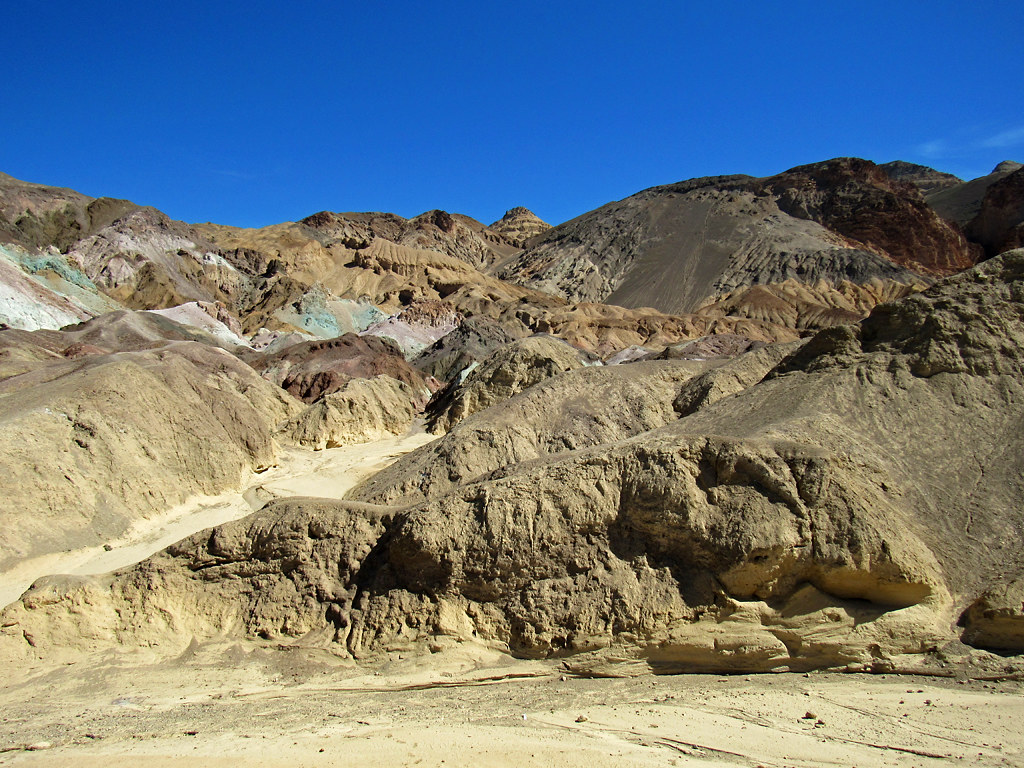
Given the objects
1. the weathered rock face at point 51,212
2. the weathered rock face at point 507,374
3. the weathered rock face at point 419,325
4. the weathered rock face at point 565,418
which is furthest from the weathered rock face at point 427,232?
the weathered rock face at point 565,418

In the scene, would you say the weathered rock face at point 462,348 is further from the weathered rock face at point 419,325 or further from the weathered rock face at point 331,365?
the weathered rock face at point 419,325

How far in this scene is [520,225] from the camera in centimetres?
12662

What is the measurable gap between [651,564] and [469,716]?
2.72 metres

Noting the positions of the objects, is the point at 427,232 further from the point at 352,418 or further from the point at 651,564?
the point at 651,564

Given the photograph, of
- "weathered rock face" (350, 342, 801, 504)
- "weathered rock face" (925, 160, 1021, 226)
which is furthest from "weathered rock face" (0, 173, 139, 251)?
"weathered rock face" (925, 160, 1021, 226)

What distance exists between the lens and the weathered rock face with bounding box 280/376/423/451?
23.5 metres

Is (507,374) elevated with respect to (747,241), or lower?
lower

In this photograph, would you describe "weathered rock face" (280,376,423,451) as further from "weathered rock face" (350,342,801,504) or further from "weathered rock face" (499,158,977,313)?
"weathered rock face" (499,158,977,313)

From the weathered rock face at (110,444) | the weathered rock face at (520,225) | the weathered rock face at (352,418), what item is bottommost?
the weathered rock face at (110,444)

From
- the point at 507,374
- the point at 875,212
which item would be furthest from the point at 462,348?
the point at 875,212

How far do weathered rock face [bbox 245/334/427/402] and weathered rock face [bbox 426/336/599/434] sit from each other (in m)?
7.55

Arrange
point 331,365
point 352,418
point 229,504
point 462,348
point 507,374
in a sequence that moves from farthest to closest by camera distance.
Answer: point 462,348
point 331,365
point 352,418
point 507,374
point 229,504

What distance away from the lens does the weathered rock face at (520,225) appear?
12169 centimetres

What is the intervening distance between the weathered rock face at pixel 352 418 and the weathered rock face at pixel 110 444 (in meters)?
2.49
